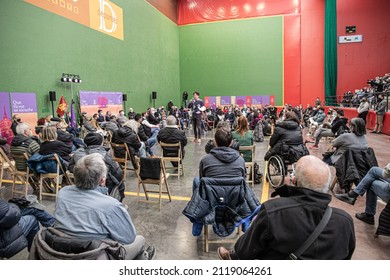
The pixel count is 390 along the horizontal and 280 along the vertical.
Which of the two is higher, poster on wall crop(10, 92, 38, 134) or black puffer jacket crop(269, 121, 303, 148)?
poster on wall crop(10, 92, 38, 134)

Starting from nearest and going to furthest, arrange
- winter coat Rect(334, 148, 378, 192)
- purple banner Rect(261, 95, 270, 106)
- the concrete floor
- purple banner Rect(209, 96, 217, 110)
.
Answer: the concrete floor → winter coat Rect(334, 148, 378, 192) → purple banner Rect(261, 95, 270, 106) → purple banner Rect(209, 96, 217, 110)

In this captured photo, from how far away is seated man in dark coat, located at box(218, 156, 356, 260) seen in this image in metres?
1.23

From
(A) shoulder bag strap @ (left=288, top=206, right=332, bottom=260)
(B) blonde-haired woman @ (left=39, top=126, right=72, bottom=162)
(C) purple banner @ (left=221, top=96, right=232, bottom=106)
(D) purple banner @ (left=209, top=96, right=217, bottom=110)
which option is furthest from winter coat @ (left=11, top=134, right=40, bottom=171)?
(C) purple banner @ (left=221, top=96, right=232, bottom=106)

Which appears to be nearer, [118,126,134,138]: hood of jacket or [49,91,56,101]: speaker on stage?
[118,126,134,138]: hood of jacket

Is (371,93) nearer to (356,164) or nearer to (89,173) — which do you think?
(356,164)

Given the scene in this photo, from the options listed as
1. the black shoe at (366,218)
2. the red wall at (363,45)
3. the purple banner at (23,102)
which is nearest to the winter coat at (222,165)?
the black shoe at (366,218)

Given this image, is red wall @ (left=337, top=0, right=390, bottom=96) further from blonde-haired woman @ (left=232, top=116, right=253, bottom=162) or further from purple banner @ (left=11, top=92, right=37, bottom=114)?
purple banner @ (left=11, top=92, right=37, bottom=114)

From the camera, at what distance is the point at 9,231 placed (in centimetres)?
194

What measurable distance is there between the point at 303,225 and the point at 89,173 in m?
1.19

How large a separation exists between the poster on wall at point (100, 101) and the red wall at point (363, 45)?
12.4 meters

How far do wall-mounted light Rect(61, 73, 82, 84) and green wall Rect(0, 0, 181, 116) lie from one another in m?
0.14
